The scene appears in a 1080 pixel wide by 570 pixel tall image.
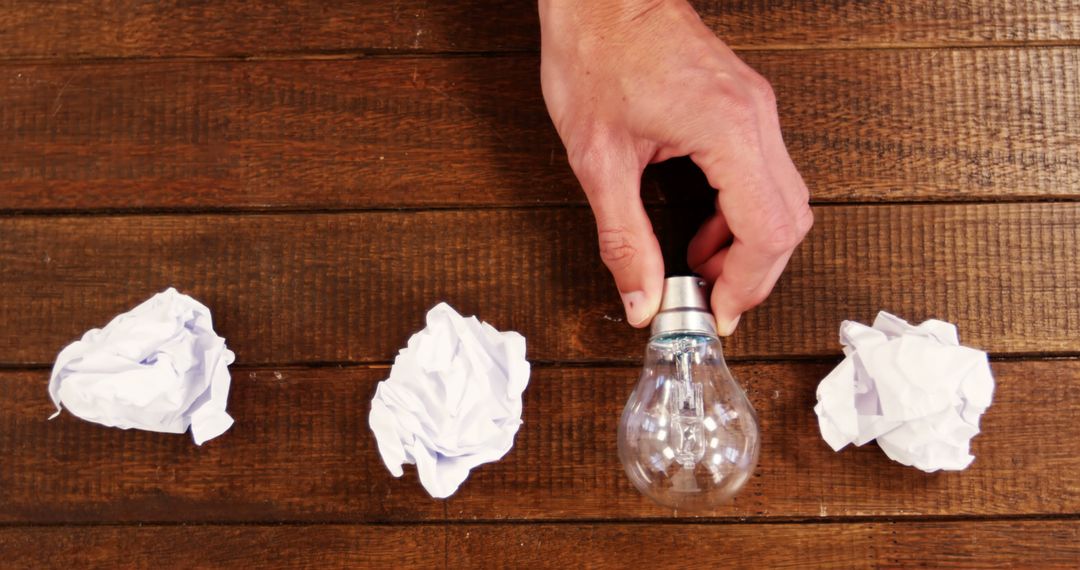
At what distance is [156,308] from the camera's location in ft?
2.31

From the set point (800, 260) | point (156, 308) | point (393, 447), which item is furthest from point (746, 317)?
point (156, 308)

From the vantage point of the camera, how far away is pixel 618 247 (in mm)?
623

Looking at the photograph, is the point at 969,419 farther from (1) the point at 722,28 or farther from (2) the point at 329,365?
(2) the point at 329,365

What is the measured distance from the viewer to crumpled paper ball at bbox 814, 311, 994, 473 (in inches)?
25.9

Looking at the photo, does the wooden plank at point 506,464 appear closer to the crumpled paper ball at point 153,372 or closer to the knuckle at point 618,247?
the crumpled paper ball at point 153,372

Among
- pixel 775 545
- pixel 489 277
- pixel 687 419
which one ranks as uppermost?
pixel 489 277

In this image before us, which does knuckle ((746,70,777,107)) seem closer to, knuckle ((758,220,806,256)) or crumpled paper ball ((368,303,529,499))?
knuckle ((758,220,806,256))

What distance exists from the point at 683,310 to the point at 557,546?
26 centimetres

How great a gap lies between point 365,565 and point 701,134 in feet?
1.59

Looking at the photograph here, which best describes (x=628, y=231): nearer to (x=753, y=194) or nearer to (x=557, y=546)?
(x=753, y=194)

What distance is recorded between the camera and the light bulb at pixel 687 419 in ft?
2.01

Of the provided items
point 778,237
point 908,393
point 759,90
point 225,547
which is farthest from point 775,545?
point 225,547

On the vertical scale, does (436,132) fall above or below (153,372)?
above

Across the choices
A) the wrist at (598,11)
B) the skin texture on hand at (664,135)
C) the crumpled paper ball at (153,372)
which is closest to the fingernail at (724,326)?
the skin texture on hand at (664,135)
